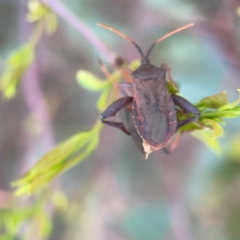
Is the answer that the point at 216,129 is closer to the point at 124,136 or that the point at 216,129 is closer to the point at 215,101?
the point at 215,101

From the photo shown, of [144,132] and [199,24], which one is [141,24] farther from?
[144,132]

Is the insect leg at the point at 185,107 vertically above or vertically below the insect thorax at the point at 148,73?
below

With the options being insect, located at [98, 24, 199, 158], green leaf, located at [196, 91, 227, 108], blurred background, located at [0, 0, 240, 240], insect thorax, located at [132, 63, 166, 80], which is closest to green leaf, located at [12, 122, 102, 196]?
insect, located at [98, 24, 199, 158]

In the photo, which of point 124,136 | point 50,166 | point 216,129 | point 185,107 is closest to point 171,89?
point 185,107

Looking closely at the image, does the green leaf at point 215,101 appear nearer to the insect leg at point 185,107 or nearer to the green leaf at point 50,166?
the insect leg at point 185,107

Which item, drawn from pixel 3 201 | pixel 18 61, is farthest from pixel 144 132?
pixel 3 201

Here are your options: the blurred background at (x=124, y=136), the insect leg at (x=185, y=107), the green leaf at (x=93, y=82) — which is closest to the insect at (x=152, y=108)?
the insect leg at (x=185, y=107)
